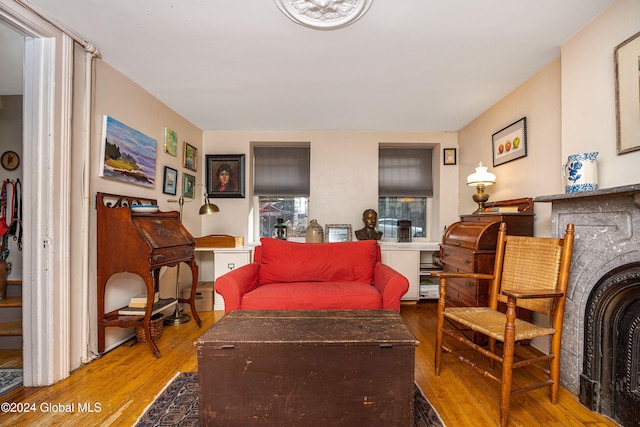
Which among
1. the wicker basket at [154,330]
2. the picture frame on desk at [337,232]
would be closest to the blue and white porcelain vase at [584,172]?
the picture frame on desk at [337,232]

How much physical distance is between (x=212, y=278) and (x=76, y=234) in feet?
7.54

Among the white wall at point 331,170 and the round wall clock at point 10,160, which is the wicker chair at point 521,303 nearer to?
the white wall at point 331,170

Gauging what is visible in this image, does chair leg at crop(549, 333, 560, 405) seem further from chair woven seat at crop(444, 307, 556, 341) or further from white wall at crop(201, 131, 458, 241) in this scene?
white wall at crop(201, 131, 458, 241)

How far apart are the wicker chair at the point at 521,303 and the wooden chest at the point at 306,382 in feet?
2.03

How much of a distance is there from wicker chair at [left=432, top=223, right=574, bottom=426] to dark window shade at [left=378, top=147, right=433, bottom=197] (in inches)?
91.9

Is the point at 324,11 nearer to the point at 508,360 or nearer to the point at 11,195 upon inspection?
the point at 508,360

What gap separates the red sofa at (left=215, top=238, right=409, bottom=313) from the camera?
7.79 ft

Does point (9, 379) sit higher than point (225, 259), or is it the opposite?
point (225, 259)

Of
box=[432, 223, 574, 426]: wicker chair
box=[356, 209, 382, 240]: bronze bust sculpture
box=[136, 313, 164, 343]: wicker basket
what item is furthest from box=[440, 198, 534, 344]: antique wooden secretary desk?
box=[136, 313, 164, 343]: wicker basket

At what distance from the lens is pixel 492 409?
1.73 m

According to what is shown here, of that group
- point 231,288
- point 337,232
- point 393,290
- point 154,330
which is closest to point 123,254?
point 154,330

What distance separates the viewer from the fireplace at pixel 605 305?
156cm

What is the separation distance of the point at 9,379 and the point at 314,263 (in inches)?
96.4

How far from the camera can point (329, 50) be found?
2.25 m
